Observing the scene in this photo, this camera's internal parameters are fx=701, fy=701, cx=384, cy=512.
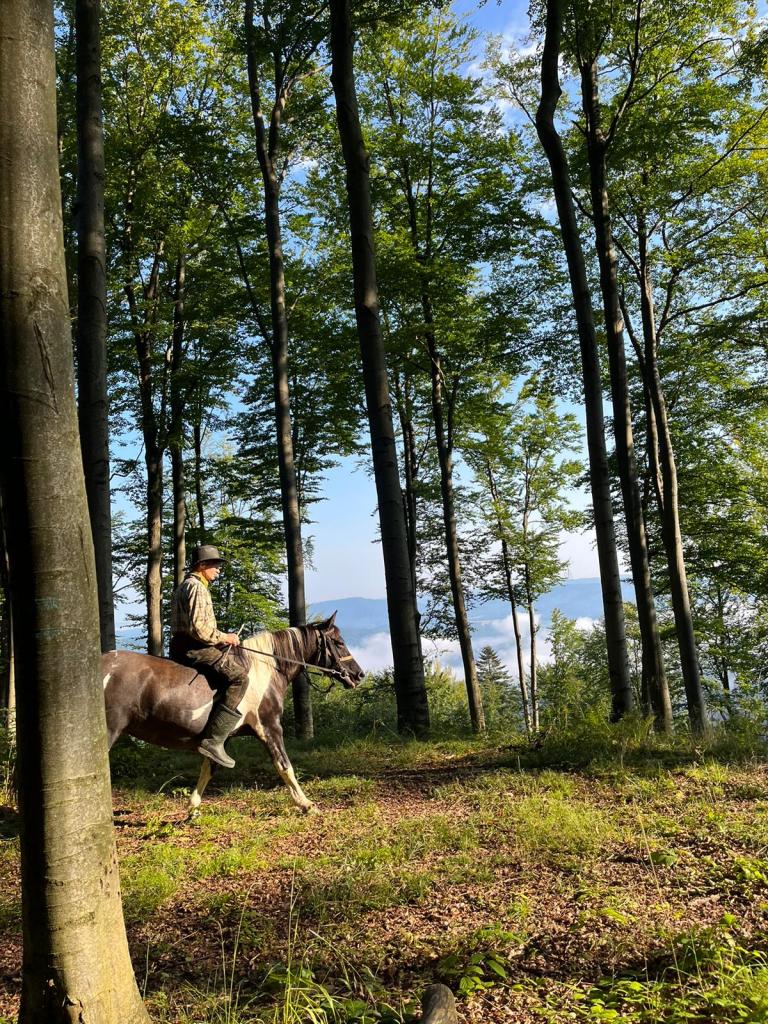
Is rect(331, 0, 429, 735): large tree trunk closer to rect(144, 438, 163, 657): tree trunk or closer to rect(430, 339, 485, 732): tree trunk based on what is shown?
rect(430, 339, 485, 732): tree trunk

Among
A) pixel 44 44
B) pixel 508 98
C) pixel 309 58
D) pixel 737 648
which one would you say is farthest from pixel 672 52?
pixel 737 648

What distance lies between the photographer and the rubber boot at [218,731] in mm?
7266

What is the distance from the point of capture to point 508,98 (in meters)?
16.7

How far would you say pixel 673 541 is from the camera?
14.7 metres

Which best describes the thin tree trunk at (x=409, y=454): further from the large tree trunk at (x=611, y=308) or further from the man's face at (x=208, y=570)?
the man's face at (x=208, y=570)

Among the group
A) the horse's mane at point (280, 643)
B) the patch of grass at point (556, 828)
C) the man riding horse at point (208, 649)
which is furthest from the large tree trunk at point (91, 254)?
the patch of grass at point (556, 828)

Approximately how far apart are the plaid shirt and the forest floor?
1743 mm

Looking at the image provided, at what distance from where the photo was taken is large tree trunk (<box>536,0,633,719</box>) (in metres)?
10.5

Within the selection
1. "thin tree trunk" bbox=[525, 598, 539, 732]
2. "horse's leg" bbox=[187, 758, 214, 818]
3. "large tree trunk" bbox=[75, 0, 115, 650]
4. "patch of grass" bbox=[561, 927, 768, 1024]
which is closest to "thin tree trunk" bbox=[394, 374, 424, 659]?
"thin tree trunk" bbox=[525, 598, 539, 732]

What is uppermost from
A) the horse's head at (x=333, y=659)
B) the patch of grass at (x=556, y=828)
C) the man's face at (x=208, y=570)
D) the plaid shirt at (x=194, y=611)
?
the man's face at (x=208, y=570)

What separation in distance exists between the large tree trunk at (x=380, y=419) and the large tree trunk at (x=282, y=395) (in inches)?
132

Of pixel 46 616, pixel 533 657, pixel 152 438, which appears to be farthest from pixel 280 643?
pixel 533 657

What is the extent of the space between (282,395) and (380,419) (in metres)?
4.07

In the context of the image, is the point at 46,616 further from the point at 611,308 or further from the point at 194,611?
the point at 611,308
